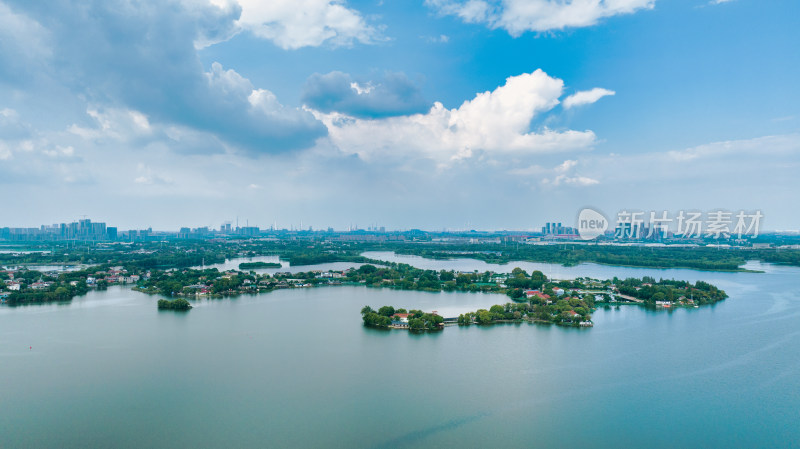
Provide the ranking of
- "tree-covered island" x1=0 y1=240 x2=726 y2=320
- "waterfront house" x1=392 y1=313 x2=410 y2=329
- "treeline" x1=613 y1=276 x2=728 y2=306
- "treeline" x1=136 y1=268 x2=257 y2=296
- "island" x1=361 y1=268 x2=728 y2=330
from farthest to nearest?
A: "treeline" x1=136 y1=268 x2=257 y2=296 → "treeline" x1=613 y1=276 x2=728 y2=306 → "tree-covered island" x1=0 y1=240 x2=726 y2=320 → "island" x1=361 y1=268 x2=728 y2=330 → "waterfront house" x1=392 y1=313 x2=410 y2=329

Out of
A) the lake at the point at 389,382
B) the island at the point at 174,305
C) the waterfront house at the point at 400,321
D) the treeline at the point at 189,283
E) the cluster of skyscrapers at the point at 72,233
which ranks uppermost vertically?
the cluster of skyscrapers at the point at 72,233

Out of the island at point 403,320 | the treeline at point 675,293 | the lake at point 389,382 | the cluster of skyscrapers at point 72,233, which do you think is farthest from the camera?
the cluster of skyscrapers at point 72,233

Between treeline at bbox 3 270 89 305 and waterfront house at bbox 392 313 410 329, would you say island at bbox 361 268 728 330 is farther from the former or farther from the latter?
treeline at bbox 3 270 89 305

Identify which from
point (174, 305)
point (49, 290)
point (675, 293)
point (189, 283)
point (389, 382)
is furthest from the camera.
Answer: point (189, 283)

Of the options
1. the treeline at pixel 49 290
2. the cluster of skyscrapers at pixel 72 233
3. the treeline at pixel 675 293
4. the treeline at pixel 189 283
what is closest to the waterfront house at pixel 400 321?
the treeline at pixel 189 283

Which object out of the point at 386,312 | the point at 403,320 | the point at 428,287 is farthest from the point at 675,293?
the point at 386,312

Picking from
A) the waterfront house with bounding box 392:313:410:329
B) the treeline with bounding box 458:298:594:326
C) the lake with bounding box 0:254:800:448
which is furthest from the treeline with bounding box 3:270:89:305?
the treeline with bounding box 458:298:594:326

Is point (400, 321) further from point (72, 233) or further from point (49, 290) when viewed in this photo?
point (72, 233)

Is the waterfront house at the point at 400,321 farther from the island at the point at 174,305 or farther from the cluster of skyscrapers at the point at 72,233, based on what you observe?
the cluster of skyscrapers at the point at 72,233
